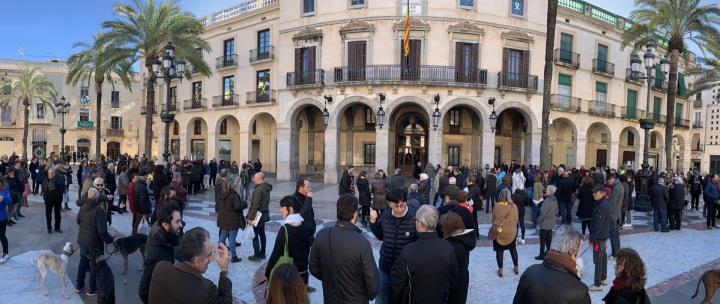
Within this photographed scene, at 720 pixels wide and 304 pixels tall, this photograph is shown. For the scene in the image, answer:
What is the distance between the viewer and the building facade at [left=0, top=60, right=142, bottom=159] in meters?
48.4

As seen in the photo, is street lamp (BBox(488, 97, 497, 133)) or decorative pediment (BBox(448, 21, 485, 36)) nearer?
decorative pediment (BBox(448, 21, 485, 36))

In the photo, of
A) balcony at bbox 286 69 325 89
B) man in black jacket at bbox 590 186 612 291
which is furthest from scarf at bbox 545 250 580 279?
balcony at bbox 286 69 325 89

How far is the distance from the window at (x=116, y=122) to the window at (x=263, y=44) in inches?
1135

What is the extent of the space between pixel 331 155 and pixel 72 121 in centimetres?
3837

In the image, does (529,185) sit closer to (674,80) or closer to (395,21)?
(674,80)

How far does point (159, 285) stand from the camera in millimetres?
3102

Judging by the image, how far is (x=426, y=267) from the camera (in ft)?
12.4

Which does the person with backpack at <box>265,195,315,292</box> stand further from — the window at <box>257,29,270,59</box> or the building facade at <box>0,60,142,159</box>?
the building facade at <box>0,60,142,159</box>

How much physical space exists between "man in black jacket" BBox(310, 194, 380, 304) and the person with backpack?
0.63 metres

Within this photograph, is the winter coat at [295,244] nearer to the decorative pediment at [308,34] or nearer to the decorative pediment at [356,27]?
the decorative pediment at [356,27]

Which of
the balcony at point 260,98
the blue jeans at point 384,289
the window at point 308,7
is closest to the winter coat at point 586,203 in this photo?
the blue jeans at point 384,289

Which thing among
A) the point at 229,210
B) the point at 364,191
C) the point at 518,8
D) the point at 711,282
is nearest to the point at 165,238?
the point at 229,210

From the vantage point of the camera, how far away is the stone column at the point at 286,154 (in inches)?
1080

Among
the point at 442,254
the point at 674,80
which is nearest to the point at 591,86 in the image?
the point at 674,80
